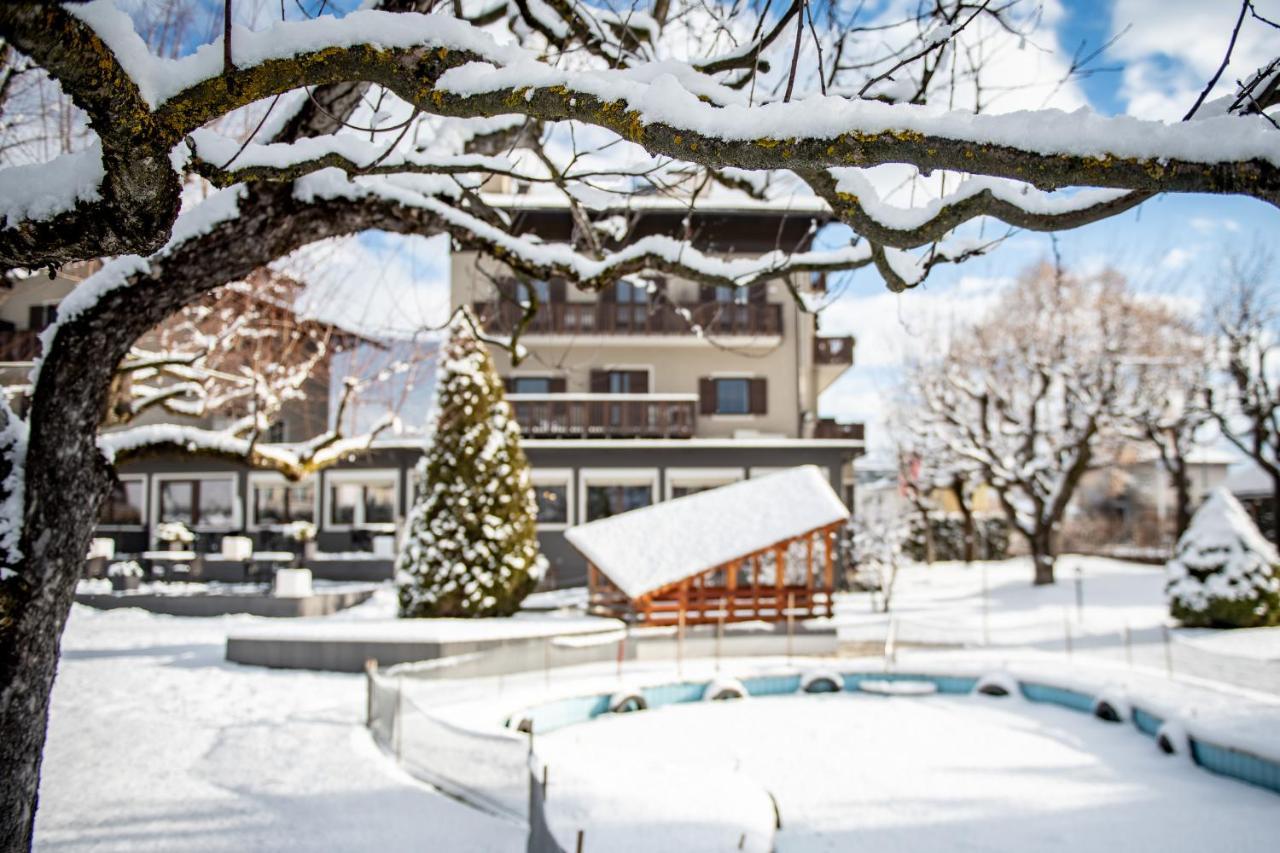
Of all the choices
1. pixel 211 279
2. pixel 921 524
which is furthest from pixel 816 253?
pixel 921 524

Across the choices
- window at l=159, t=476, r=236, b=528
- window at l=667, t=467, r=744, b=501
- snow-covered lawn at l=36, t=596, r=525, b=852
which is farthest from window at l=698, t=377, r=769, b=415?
snow-covered lawn at l=36, t=596, r=525, b=852

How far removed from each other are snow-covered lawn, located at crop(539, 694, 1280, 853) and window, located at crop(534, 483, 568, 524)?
14045 mm

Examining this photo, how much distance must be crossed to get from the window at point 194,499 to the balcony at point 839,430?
1844 cm

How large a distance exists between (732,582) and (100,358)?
46.4 feet

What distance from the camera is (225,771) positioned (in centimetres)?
823

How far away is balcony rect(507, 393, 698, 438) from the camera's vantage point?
26703mm

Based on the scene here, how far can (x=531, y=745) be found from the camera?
21.9 ft

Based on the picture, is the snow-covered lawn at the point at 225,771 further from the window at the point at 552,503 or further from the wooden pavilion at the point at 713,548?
the window at the point at 552,503

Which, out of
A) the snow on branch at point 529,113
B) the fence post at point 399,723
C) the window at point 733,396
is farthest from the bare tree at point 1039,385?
the snow on branch at point 529,113

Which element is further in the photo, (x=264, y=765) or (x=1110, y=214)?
(x=264, y=765)

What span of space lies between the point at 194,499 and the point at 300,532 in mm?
6840

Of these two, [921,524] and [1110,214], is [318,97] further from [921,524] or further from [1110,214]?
[921,524]

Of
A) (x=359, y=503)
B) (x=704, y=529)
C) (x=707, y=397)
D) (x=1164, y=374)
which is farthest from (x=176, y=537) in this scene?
(x=1164, y=374)

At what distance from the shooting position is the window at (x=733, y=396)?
28.9m
